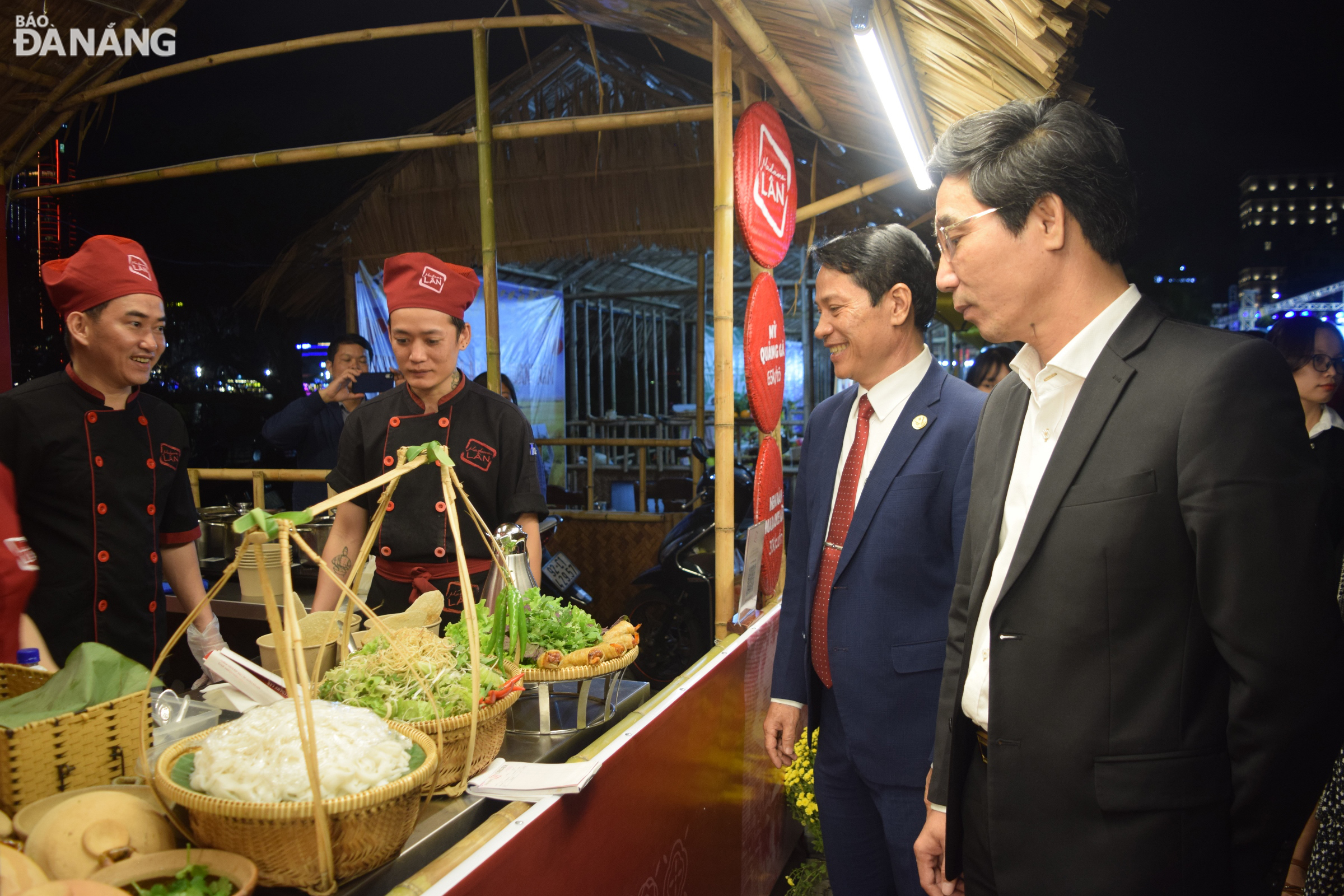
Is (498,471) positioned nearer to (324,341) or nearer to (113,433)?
(113,433)

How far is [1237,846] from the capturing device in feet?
3.97

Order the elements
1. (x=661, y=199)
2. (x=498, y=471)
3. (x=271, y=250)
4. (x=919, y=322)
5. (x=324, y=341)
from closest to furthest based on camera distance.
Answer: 1. (x=919, y=322)
2. (x=498, y=471)
3. (x=661, y=199)
4. (x=271, y=250)
5. (x=324, y=341)

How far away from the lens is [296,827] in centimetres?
107

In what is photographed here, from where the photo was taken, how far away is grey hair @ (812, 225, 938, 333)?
217cm

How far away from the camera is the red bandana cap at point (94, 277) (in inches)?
81.9

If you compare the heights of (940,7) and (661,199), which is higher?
(661,199)

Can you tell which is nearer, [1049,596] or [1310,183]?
[1049,596]

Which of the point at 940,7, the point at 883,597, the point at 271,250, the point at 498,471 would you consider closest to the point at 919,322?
the point at 883,597

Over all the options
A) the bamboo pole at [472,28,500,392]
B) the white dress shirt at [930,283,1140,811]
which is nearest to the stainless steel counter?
the white dress shirt at [930,283,1140,811]

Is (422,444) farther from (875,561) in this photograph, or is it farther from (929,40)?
(929,40)

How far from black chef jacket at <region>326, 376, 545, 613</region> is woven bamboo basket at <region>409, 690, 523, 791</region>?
878 mm

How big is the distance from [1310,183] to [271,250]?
60482 mm

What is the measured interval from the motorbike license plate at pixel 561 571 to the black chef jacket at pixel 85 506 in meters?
2.85

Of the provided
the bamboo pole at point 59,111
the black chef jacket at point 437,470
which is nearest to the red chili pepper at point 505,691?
the black chef jacket at point 437,470
